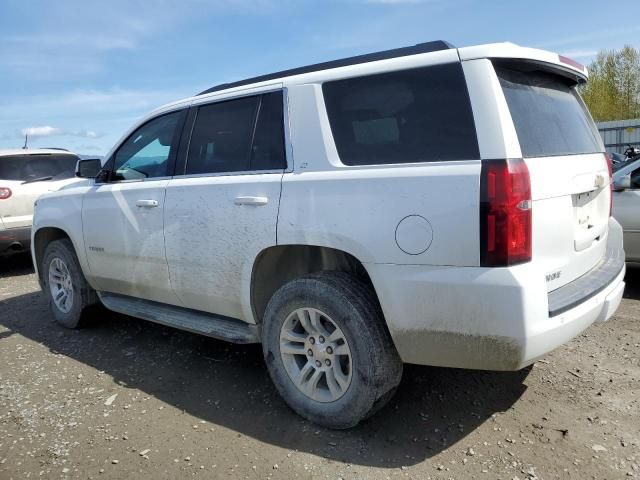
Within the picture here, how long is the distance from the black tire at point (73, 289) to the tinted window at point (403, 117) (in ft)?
10.1

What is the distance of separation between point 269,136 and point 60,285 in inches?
121

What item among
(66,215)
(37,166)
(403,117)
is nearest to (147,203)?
(66,215)

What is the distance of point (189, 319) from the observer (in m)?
3.81

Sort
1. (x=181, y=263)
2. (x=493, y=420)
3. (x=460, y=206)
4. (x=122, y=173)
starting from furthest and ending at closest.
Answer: (x=122, y=173), (x=181, y=263), (x=493, y=420), (x=460, y=206)

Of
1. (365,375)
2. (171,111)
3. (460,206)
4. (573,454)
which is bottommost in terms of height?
(573,454)

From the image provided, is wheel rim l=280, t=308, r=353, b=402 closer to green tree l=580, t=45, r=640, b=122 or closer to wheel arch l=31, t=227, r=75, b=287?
wheel arch l=31, t=227, r=75, b=287

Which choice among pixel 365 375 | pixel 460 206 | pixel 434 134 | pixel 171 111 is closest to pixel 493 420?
pixel 365 375

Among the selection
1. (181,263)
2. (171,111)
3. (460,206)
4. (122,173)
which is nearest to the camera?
(460,206)

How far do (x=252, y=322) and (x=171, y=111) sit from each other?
5.98 ft

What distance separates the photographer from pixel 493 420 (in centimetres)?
311

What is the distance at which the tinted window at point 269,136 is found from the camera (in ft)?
10.8

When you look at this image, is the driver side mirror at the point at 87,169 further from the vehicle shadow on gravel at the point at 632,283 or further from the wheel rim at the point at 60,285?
the vehicle shadow on gravel at the point at 632,283

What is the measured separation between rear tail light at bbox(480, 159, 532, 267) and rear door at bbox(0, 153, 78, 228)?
A: 7297 millimetres

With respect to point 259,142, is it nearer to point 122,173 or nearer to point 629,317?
point 122,173
